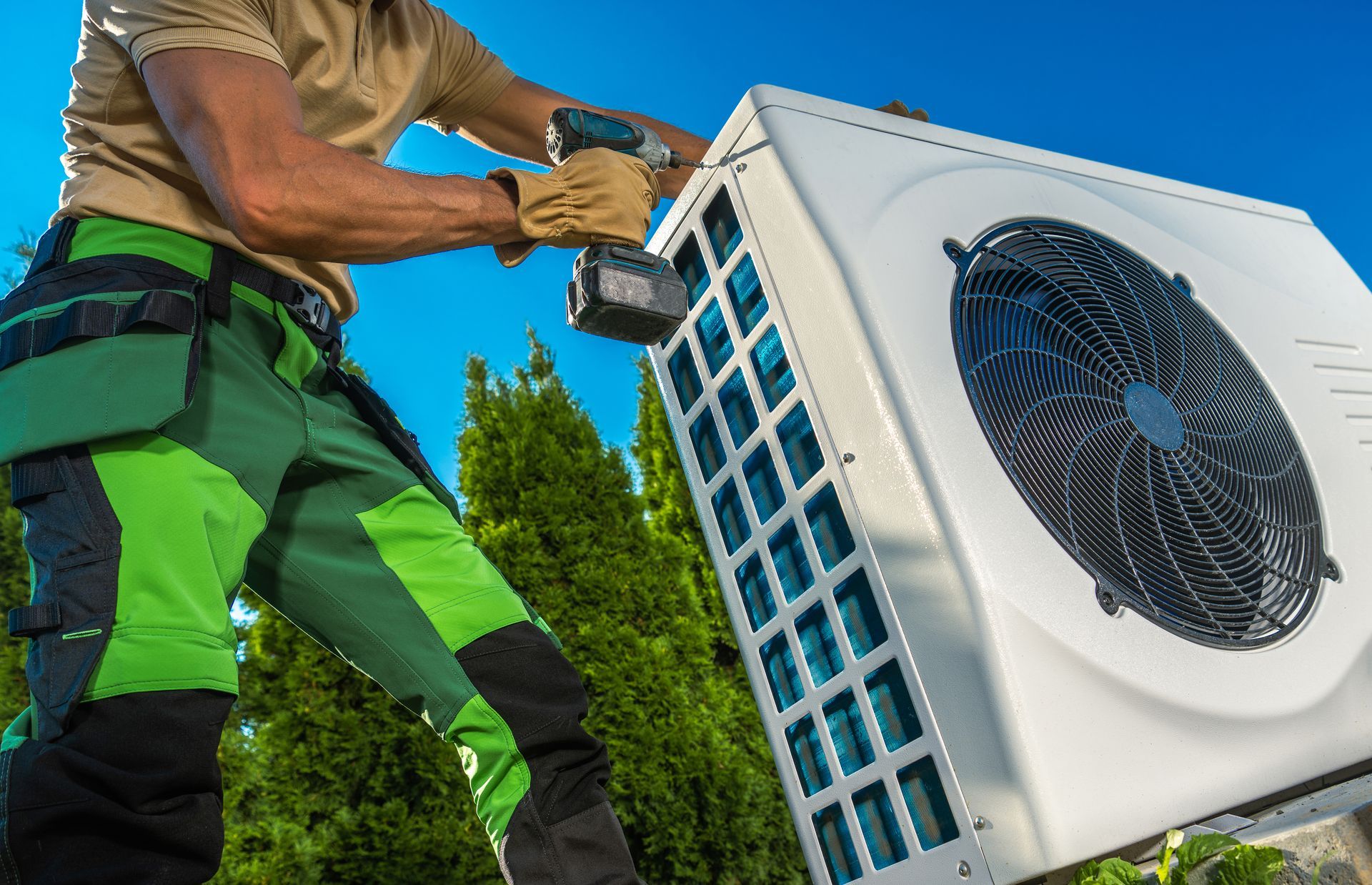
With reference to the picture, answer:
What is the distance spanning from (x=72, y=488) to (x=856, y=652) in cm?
102

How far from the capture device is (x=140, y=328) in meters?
0.99

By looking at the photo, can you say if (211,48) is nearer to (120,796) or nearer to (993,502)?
(120,796)

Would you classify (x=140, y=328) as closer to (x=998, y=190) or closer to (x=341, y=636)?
(x=341, y=636)

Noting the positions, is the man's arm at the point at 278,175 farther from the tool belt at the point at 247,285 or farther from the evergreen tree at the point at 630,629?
the evergreen tree at the point at 630,629

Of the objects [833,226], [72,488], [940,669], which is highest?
[833,226]

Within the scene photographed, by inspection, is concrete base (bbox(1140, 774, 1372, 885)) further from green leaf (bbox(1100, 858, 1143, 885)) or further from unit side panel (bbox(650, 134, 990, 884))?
unit side panel (bbox(650, 134, 990, 884))

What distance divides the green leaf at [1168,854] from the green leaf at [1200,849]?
0.04ft

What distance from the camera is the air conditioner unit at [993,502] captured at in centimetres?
122

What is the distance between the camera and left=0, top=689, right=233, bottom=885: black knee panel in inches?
31.4

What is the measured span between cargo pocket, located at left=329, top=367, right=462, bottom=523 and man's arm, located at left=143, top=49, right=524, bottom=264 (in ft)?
0.99

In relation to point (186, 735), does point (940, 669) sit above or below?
below

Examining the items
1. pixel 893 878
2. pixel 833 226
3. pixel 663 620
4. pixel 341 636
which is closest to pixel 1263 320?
pixel 833 226

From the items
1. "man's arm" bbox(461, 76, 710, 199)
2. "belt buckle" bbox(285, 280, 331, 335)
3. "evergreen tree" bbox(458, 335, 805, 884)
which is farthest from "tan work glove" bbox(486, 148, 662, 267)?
"evergreen tree" bbox(458, 335, 805, 884)

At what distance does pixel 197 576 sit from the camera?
942mm
